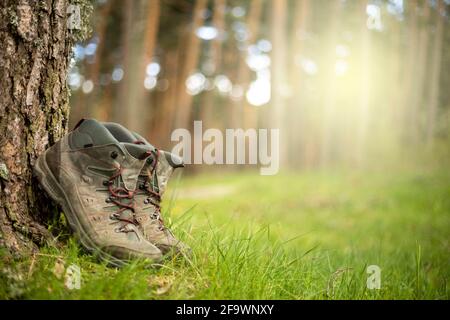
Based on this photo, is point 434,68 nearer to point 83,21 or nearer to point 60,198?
point 83,21

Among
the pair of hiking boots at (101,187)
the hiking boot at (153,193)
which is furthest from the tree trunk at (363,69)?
the pair of hiking boots at (101,187)

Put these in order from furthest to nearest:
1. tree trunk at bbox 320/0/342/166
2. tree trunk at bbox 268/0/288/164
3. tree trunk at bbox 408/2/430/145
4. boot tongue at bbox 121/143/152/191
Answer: tree trunk at bbox 408/2/430/145, tree trunk at bbox 320/0/342/166, tree trunk at bbox 268/0/288/164, boot tongue at bbox 121/143/152/191

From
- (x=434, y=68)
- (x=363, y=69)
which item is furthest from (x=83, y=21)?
(x=434, y=68)

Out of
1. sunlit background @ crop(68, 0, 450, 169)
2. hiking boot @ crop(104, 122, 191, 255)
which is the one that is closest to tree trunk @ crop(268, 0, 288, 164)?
sunlit background @ crop(68, 0, 450, 169)

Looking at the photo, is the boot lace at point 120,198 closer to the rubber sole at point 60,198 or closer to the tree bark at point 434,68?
the rubber sole at point 60,198

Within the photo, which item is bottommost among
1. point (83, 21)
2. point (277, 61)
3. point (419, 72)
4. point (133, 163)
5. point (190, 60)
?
point (133, 163)

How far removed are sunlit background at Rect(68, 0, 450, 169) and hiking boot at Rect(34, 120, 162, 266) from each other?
770 cm

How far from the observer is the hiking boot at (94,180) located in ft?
6.38

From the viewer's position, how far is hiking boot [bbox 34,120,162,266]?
195 cm

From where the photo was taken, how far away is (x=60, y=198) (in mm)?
2016

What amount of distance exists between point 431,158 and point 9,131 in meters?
16.5

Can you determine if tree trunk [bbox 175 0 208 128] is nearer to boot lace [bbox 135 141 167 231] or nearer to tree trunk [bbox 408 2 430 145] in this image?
tree trunk [bbox 408 2 430 145]

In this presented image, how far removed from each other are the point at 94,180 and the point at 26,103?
1.66ft

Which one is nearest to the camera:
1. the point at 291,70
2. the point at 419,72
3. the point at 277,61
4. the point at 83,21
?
the point at 83,21
